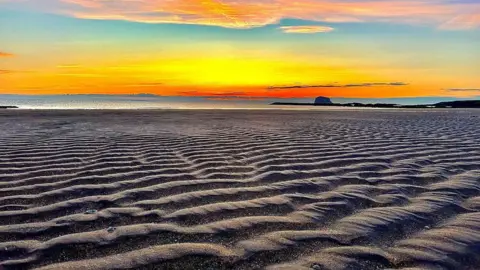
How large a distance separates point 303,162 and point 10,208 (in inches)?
131

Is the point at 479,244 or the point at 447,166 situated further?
the point at 447,166

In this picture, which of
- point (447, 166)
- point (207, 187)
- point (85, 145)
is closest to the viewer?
point (207, 187)

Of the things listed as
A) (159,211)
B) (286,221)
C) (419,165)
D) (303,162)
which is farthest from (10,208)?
(419,165)

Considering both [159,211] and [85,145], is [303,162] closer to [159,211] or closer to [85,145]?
[159,211]

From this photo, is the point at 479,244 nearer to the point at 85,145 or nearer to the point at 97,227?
the point at 97,227

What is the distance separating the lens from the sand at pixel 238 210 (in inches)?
94.9

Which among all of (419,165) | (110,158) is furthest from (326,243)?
(110,158)

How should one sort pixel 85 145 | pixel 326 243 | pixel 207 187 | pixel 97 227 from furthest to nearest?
pixel 85 145 → pixel 207 187 → pixel 97 227 → pixel 326 243

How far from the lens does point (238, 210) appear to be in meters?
3.20

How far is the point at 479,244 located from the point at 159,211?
2220mm

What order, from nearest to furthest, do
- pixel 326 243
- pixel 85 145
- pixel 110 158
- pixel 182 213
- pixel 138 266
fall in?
pixel 138 266
pixel 326 243
pixel 182 213
pixel 110 158
pixel 85 145

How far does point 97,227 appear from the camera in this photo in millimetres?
2859

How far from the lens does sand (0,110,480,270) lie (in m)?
2.41

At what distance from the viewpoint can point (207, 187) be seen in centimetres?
390
